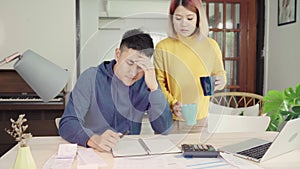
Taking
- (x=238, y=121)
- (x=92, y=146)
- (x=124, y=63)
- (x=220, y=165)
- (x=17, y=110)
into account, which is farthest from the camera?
(x=17, y=110)

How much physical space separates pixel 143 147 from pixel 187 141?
23cm

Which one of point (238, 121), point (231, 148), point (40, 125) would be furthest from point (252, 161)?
point (40, 125)

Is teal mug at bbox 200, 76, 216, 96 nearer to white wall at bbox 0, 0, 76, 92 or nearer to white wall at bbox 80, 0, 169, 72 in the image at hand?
white wall at bbox 80, 0, 169, 72

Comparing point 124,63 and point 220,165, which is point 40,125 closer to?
point 124,63

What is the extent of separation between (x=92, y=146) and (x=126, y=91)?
338 millimetres

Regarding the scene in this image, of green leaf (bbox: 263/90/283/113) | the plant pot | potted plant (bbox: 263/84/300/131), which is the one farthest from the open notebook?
green leaf (bbox: 263/90/283/113)

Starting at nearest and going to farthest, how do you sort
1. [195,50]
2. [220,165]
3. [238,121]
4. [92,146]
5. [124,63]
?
[220,165], [92,146], [124,63], [195,50], [238,121]

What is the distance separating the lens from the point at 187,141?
53.0 inches

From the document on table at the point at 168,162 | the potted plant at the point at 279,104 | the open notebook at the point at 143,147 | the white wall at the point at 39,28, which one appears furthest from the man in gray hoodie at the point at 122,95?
the white wall at the point at 39,28

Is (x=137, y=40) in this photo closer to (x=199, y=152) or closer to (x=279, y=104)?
(x=199, y=152)

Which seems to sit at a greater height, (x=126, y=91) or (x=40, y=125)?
(x=126, y=91)

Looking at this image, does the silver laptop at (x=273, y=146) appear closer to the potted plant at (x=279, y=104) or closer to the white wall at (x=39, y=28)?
the potted plant at (x=279, y=104)

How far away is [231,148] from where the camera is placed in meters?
1.21

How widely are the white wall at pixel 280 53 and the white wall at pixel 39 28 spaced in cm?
203
